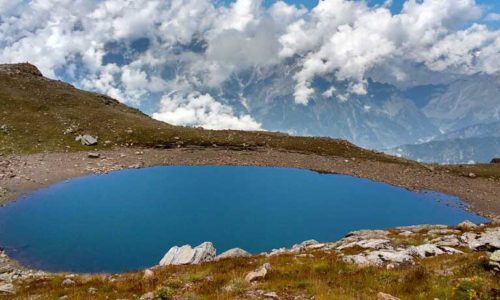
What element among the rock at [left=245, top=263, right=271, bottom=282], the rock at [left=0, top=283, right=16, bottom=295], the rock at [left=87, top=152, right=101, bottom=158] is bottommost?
the rock at [left=0, top=283, right=16, bottom=295]

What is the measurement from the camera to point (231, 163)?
3312 inches

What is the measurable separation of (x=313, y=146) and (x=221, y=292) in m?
84.6

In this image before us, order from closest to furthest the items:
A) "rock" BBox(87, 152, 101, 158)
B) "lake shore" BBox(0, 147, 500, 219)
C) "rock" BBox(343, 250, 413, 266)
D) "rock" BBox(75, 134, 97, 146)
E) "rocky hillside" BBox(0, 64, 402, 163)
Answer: "rock" BBox(343, 250, 413, 266) → "lake shore" BBox(0, 147, 500, 219) → "rock" BBox(87, 152, 101, 158) → "rocky hillside" BBox(0, 64, 402, 163) → "rock" BBox(75, 134, 97, 146)

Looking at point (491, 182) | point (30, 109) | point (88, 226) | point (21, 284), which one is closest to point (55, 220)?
point (88, 226)

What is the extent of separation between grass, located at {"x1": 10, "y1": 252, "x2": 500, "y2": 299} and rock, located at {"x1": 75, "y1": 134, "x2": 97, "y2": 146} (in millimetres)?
62619

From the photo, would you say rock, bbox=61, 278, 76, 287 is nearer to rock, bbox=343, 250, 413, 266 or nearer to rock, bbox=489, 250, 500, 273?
rock, bbox=343, 250, 413, 266

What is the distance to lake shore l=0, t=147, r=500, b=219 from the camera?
6212 cm

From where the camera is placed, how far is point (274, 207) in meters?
64.1

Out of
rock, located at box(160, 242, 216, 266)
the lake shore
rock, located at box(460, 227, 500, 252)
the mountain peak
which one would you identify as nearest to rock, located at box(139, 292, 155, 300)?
rock, located at box(160, 242, 216, 266)

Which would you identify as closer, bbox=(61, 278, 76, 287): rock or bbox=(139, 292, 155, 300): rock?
bbox=(139, 292, 155, 300): rock

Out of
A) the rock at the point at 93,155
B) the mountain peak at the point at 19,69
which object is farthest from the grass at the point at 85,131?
the rock at the point at 93,155

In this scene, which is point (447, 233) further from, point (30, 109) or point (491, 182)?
point (30, 109)

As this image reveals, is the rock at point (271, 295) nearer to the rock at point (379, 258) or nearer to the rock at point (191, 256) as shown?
the rock at point (379, 258)

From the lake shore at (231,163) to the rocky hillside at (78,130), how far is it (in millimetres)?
3994
